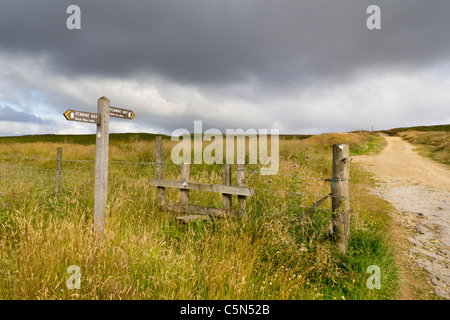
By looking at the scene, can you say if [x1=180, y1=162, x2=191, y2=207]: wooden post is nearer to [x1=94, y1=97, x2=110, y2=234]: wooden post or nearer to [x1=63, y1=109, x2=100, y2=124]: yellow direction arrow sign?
[x1=94, y1=97, x2=110, y2=234]: wooden post

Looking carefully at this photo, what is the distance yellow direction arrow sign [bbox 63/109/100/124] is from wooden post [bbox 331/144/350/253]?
3771 mm

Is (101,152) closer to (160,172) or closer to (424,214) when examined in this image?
(160,172)

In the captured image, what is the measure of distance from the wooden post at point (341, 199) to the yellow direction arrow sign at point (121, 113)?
340 cm

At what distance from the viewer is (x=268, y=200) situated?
5.29 meters

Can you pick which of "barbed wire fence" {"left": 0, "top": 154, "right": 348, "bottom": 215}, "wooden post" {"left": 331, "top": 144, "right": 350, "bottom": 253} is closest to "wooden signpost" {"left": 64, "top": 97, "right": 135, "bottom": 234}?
"barbed wire fence" {"left": 0, "top": 154, "right": 348, "bottom": 215}

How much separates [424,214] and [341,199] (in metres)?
4.49

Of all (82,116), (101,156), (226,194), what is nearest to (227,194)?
(226,194)

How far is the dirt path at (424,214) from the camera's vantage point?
170 inches

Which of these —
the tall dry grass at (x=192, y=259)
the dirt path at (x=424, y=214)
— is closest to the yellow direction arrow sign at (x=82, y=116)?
the tall dry grass at (x=192, y=259)

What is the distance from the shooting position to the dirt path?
4.31 m

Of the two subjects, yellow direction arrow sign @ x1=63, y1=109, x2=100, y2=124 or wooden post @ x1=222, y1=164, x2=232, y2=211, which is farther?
wooden post @ x1=222, y1=164, x2=232, y2=211
